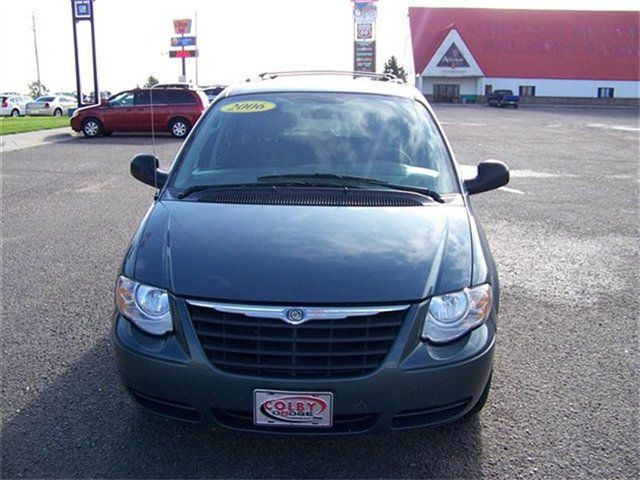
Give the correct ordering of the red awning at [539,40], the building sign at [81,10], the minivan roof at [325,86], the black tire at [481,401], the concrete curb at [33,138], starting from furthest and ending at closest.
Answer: the red awning at [539,40]
the building sign at [81,10]
the concrete curb at [33,138]
the minivan roof at [325,86]
the black tire at [481,401]

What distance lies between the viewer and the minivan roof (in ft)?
14.7

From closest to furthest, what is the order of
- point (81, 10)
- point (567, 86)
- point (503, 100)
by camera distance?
point (81, 10), point (503, 100), point (567, 86)

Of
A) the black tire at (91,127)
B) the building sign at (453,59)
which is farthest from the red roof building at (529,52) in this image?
the black tire at (91,127)

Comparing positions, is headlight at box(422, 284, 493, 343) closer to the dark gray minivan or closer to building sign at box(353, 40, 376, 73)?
the dark gray minivan

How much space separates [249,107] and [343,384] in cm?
244

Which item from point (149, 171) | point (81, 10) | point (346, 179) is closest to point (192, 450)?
point (346, 179)

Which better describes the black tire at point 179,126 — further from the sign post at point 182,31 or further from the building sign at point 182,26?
the building sign at point 182,26

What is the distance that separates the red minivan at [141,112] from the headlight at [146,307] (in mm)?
18749

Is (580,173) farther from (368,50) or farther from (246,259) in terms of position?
(368,50)

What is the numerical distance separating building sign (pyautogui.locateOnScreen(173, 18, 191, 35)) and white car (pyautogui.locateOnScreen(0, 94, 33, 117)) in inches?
497

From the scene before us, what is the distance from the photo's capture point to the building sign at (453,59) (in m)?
61.3

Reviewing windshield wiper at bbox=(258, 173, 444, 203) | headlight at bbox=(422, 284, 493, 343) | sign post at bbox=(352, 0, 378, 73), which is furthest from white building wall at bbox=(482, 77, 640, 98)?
headlight at bbox=(422, 284, 493, 343)

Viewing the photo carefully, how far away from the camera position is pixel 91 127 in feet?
68.9

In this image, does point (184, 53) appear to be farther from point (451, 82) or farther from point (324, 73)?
point (324, 73)
